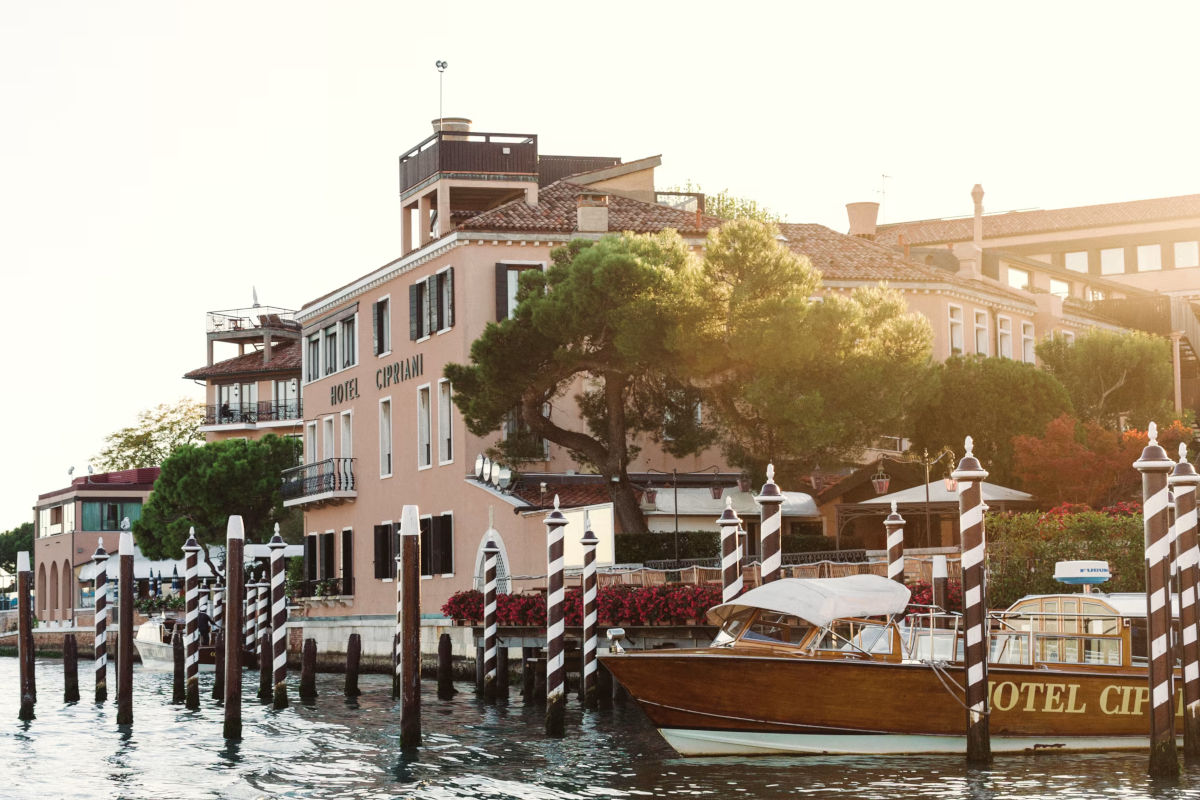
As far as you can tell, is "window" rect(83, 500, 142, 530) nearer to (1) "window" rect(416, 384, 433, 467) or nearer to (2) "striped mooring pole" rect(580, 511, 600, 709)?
(1) "window" rect(416, 384, 433, 467)

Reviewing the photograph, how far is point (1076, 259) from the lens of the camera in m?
74.4

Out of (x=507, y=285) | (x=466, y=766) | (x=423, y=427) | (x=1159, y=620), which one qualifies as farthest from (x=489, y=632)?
(x=1159, y=620)

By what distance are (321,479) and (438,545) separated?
8.23m

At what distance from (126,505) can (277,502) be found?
18.6m

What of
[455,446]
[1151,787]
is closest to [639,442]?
[455,446]

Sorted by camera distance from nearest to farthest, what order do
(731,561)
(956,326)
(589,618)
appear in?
(731,561) → (589,618) → (956,326)

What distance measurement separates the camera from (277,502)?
67.2 metres

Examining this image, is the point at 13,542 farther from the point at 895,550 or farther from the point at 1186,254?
the point at 895,550

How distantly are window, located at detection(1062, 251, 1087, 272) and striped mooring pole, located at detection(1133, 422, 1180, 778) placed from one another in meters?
57.8

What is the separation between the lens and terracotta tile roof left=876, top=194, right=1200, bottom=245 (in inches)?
2881

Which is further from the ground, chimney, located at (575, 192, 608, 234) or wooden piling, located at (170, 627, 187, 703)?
chimney, located at (575, 192, 608, 234)

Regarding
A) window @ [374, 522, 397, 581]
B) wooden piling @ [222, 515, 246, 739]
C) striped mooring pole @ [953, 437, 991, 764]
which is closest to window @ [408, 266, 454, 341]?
window @ [374, 522, 397, 581]

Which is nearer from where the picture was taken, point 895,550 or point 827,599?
point 827,599

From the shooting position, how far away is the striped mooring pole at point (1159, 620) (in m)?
18.0
